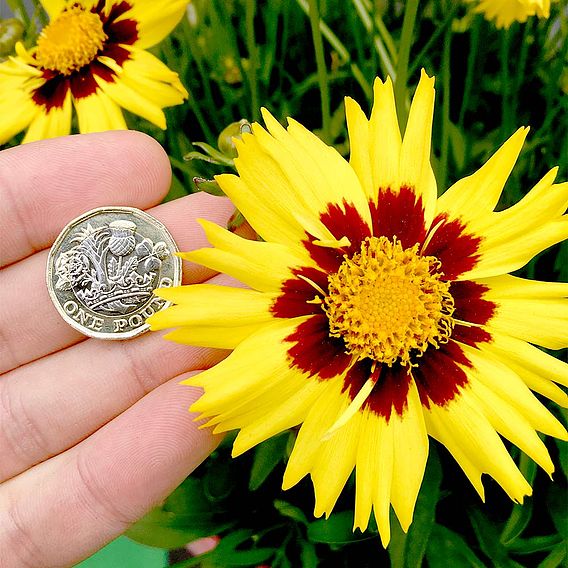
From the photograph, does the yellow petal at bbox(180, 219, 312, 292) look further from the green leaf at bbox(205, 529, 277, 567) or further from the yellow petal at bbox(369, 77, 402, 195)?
the green leaf at bbox(205, 529, 277, 567)

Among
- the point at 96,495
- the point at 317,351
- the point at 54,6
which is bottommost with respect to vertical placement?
the point at 96,495

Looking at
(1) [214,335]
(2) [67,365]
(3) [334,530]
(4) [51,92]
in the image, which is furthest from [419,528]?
(4) [51,92]

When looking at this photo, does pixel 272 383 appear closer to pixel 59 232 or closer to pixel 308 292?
pixel 308 292

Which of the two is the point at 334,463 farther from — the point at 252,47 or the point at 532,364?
the point at 252,47

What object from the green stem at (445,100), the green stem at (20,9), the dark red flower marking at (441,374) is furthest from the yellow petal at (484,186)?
the green stem at (20,9)

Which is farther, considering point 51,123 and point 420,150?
point 51,123

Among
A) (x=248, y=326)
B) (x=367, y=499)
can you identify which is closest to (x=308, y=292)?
(x=248, y=326)

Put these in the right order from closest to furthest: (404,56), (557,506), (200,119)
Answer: (404,56) → (557,506) → (200,119)
